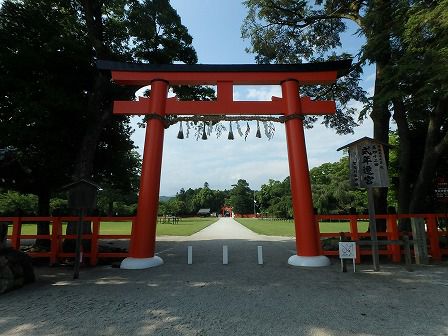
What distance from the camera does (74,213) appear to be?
11.1 meters

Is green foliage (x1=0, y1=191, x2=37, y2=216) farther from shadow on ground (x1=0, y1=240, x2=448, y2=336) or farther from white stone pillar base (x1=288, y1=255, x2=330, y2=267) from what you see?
white stone pillar base (x1=288, y1=255, x2=330, y2=267)

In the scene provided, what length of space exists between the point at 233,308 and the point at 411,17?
761cm

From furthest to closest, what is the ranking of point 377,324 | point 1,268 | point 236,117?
point 236,117
point 1,268
point 377,324

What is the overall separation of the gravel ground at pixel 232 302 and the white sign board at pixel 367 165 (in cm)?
220

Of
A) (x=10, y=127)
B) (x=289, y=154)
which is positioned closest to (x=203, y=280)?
(x=289, y=154)

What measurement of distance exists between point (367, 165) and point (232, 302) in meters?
5.40

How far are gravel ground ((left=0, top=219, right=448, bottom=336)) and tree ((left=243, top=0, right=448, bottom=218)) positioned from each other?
3.92 meters

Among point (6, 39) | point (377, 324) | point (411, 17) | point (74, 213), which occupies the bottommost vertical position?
point (377, 324)

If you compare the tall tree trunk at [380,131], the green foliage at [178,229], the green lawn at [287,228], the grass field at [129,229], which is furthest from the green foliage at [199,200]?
the tall tree trunk at [380,131]

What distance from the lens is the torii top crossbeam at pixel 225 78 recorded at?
9.32m

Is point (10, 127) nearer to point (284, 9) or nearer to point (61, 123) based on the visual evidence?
point (61, 123)

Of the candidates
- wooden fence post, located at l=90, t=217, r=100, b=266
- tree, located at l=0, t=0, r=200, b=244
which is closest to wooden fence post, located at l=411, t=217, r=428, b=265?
wooden fence post, located at l=90, t=217, r=100, b=266

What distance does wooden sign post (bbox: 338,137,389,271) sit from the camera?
8256 mm

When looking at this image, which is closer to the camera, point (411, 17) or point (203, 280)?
point (203, 280)
